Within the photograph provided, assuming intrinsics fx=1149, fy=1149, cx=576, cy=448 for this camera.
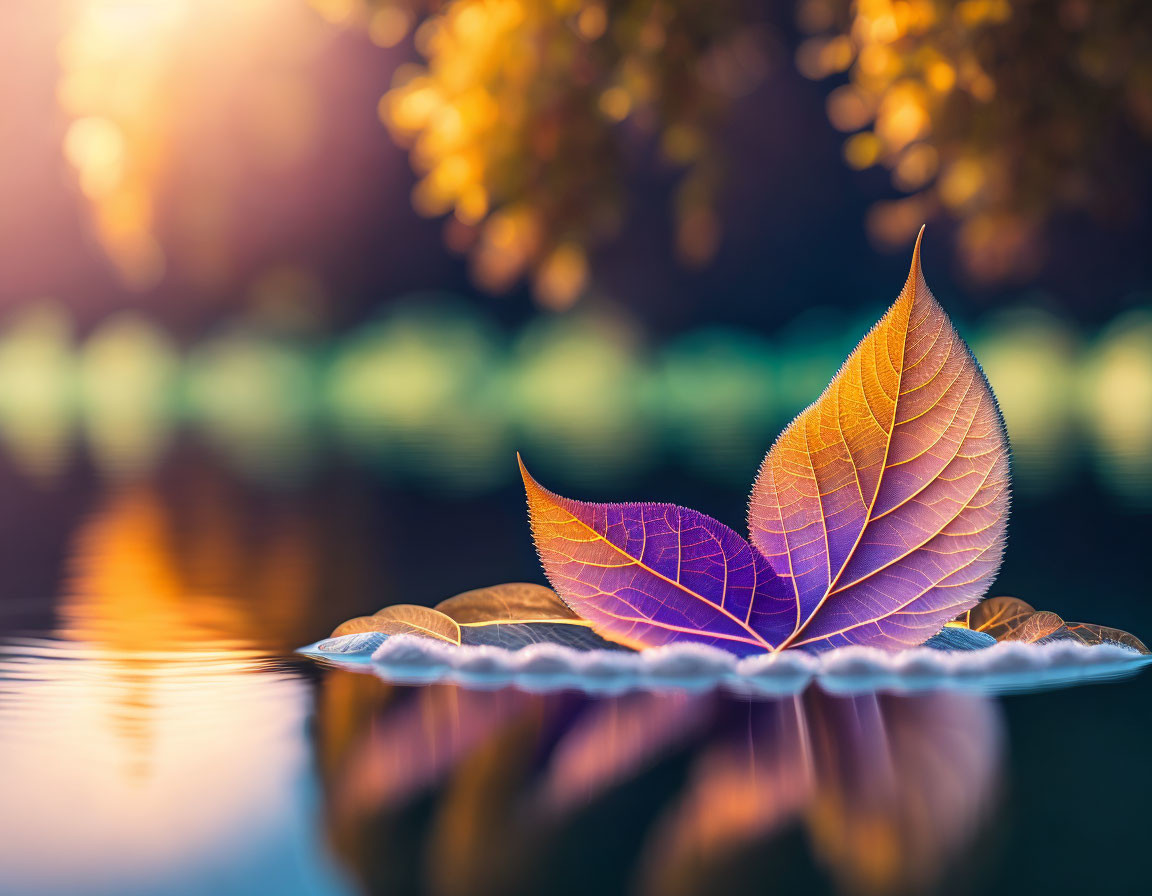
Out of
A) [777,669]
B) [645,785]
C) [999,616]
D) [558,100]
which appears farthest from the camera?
[558,100]

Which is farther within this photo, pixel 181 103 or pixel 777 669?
pixel 181 103

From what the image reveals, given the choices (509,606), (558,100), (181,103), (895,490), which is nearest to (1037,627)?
(895,490)

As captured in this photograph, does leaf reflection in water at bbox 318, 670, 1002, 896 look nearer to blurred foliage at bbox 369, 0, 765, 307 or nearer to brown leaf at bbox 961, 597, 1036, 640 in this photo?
brown leaf at bbox 961, 597, 1036, 640

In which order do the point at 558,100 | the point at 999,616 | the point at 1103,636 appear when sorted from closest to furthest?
the point at 1103,636 → the point at 999,616 → the point at 558,100

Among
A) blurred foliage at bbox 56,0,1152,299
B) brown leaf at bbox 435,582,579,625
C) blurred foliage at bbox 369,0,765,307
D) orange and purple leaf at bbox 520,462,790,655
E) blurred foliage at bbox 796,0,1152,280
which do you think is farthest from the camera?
blurred foliage at bbox 369,0,765,307

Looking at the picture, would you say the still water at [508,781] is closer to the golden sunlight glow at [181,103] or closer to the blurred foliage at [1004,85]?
the blurred foliage at [1004,85]

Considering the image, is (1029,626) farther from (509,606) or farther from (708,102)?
(708,102)

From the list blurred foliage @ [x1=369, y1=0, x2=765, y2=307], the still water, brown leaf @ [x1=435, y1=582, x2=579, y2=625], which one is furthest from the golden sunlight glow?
brown leaf @ [x1=435, y1=582, x2=579, y2=625]
